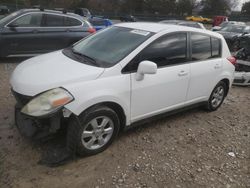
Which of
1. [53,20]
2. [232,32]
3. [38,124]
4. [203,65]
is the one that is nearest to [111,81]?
[38,124]

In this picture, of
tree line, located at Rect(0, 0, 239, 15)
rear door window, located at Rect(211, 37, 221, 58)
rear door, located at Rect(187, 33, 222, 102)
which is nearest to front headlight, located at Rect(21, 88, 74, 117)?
rear door, located at Rect(187, 33, 222, 102)

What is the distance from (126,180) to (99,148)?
0.62 metres

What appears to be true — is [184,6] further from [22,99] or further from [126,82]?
[22,99]

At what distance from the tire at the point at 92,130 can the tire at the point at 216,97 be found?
7.64 ft

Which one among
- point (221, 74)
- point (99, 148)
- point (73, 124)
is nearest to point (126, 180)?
point (99, 148)

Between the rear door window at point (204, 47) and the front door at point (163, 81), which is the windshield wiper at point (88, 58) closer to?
the front door at point (163, 81)

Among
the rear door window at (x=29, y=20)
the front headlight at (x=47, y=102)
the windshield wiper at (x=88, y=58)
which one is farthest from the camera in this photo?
the rear door window at (x=29, y=20)

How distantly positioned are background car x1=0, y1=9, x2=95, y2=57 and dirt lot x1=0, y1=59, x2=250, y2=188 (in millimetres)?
→ 3493

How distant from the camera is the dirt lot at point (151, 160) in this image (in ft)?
9.97

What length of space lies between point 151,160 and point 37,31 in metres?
6.08

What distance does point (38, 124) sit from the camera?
312cm

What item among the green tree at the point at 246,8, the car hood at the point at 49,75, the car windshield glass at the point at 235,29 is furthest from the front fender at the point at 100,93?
the green tree at the point at 246,8

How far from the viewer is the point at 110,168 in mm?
3252

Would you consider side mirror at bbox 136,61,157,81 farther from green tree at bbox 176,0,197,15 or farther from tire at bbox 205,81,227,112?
green tree at bbox 176,0,197,15
